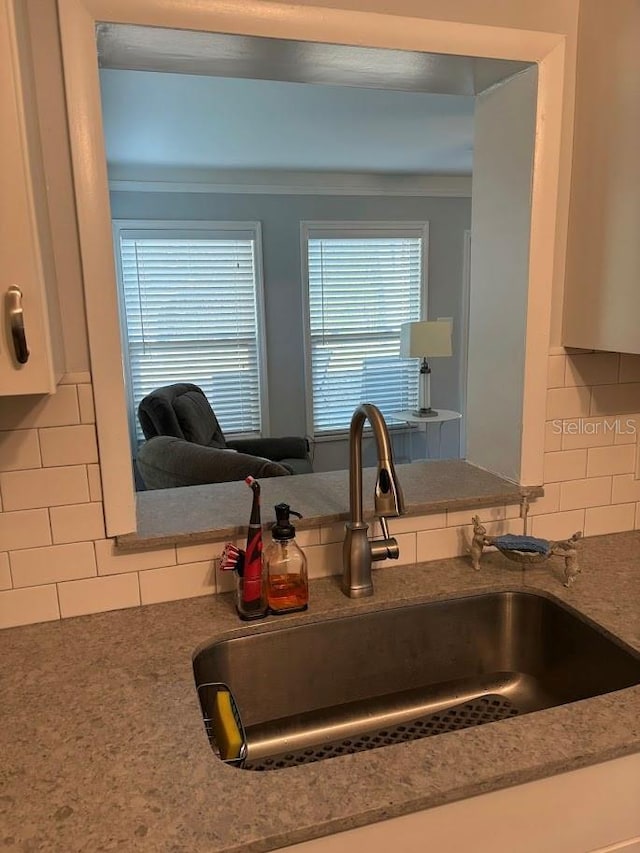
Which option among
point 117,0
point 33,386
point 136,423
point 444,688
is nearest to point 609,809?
point 444,688

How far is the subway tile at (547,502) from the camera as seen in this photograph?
4.70ft

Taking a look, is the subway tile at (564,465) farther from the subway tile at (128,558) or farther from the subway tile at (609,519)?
the subway tile at (128,558)

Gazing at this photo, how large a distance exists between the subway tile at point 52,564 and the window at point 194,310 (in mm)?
3203

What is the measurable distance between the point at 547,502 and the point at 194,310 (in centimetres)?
334

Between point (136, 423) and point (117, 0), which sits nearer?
point (117, 0)

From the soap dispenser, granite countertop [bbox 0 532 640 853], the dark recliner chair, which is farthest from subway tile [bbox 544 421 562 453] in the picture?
the dark recliner chair

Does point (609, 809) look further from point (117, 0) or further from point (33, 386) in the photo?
point (117, 0)

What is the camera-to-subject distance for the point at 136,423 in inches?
172

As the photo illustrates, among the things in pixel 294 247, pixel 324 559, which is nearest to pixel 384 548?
pixel 324 559

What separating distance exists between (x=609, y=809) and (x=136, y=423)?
393 cm

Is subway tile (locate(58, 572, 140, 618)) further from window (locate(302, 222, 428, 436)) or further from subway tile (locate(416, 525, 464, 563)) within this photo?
window (locate(302, 222, 428, 436))

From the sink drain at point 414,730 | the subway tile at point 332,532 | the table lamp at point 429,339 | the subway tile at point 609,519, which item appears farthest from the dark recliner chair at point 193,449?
the sink drain at point 414,730

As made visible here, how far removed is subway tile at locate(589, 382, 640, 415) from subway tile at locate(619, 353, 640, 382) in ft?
0.04

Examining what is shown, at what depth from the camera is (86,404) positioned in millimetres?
1098
